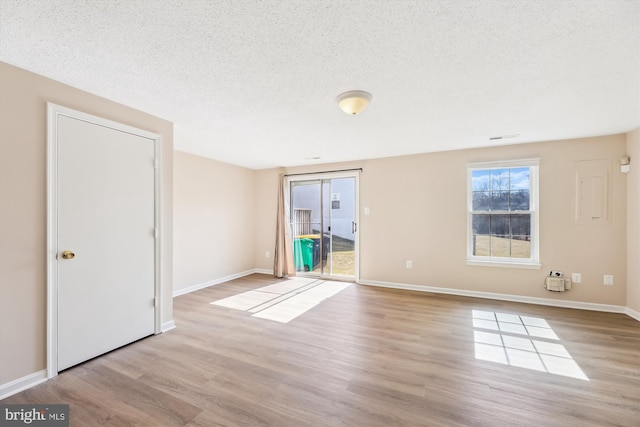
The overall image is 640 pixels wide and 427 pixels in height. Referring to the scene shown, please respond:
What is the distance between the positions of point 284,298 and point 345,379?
7.15ft

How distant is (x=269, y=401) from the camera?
72.4 inches

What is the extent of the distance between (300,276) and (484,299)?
130 inches

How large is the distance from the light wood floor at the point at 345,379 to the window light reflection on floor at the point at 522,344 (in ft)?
0.23

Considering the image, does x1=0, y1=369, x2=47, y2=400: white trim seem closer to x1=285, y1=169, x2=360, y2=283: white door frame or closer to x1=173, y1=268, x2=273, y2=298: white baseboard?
x1=173, y1=268, x2=273, y2=298: white baseboard

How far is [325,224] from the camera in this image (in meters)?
5.55

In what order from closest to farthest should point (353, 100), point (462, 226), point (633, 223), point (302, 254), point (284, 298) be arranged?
point (353, 100), point (633, 223), point (284, 298), point (462, 226), point (302, 254)

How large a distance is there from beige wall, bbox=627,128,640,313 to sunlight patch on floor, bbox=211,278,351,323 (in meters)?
3.72

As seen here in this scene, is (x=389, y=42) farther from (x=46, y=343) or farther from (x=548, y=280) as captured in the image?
(x=548, y=280)

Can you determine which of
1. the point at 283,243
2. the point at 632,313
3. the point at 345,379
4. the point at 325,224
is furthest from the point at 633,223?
the point at 283,243

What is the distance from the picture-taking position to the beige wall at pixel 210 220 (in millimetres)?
4371

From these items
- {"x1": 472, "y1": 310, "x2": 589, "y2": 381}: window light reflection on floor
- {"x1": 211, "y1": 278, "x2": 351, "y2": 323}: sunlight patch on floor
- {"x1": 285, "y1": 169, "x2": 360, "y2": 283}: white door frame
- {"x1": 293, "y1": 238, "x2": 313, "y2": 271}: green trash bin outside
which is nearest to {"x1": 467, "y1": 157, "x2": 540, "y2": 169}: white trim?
{"x1": 285, "y1": 169, "x2": 360, "y2": 283}: white door frame

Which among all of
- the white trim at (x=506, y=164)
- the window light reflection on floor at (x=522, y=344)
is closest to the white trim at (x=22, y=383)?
the window light reflection on floor at (x=522, y=344)

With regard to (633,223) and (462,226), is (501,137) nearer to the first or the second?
(462,226)

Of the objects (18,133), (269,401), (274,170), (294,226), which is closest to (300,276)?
(294,226)
